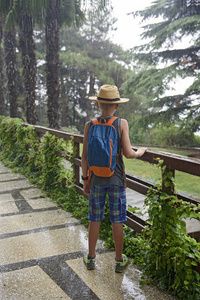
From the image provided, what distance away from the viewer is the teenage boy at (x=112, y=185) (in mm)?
2605

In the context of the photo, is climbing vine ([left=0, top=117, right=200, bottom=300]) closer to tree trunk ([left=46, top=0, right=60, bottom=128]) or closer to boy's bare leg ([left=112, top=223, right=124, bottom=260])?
boy's bare leg ([left=112, top=223, right=124, bottom=260])

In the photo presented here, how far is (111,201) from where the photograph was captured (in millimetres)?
2736

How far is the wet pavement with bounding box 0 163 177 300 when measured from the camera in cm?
252

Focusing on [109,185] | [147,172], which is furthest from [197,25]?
[109,185]

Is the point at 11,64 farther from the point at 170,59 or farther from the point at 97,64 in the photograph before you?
the point at 97,64

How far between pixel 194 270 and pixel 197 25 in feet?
49.2

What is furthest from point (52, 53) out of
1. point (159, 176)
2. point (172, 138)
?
point (172, 138)

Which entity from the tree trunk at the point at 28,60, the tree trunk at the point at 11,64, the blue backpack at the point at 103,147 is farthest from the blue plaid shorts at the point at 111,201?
the tree trunk at the point at 11,64

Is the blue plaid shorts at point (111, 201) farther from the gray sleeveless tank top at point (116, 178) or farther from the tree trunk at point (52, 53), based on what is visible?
the tree trunk at point (52, 53)

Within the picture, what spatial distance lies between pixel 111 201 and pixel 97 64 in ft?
87.9

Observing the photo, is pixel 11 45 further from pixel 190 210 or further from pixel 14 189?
pixel 190 210

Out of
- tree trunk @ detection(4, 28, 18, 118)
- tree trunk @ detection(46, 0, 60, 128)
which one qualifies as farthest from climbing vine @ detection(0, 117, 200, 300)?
tree trunk @ detection(4, 28, 18, 118)

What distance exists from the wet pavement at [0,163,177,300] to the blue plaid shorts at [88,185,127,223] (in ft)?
1.70

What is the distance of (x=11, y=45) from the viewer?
13.6 m
